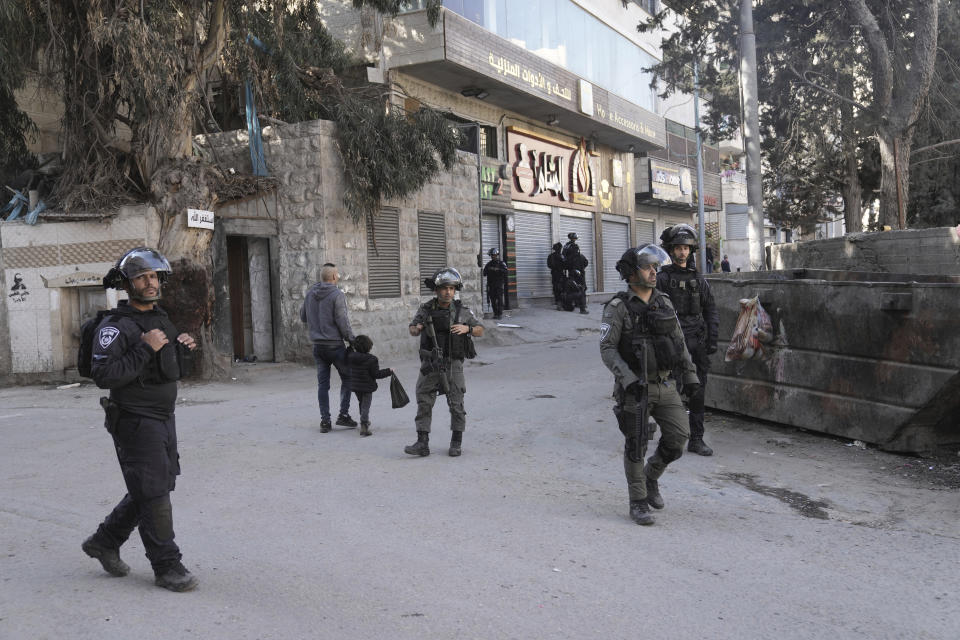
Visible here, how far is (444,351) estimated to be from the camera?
7312mm

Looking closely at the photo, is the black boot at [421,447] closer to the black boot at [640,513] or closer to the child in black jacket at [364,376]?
the child in black jacket at [364,376]

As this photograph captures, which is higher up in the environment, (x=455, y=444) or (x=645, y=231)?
(x=645, y=231)

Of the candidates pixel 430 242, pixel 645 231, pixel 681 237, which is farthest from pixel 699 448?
pixel 645 231

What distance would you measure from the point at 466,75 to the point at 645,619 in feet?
56.1

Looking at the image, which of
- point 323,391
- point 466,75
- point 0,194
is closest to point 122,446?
point 323,391

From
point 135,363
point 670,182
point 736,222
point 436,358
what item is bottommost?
point 436,358

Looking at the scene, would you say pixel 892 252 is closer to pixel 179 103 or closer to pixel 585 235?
pixel 179 103

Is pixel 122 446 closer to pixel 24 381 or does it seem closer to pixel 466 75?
pixel 24 381

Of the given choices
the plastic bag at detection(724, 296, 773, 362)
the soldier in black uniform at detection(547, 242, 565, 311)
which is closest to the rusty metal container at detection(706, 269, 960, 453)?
the plastic bag at detection(724, 296, 773, 362)

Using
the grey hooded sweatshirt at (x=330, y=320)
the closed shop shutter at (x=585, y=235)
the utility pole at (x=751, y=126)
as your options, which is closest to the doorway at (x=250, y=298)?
the grey hooded sweatshirt at (x=330, y=320)

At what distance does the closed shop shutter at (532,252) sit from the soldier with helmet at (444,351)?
16.0 meters

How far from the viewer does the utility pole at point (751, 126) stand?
16875 millimetres

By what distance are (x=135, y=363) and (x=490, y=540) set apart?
2.22 metres

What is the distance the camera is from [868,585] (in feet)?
13.4
